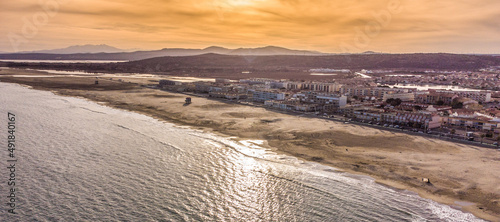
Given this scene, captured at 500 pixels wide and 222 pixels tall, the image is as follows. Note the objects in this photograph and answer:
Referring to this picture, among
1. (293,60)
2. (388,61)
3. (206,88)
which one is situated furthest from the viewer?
(293,60)

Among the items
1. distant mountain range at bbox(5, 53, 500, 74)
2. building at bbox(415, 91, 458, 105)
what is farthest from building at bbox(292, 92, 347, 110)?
distant mountain range at bbox(5, 53, 500, 74)

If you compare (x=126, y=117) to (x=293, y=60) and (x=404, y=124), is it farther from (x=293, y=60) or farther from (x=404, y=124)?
(x=293, y=60)

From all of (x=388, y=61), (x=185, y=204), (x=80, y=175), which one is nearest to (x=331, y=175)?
(x=185, y=204)

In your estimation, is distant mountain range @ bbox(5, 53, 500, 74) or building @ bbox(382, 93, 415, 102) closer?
building @ bbox(382, 93, 415, 102)

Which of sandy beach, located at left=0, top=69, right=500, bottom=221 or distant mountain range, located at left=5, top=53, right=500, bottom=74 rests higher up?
distant mountain range, located at left=5, top=53, right=500, bottom=74

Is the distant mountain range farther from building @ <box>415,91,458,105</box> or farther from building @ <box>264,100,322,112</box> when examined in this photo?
building @ <box>264,100,322,112</box>

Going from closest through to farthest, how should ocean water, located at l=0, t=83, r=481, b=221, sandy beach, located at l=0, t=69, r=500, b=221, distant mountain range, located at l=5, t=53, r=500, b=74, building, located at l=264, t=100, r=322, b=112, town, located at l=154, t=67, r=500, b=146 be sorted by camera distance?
ocean water, located at l=0, t=83, r=481, b=221, sandy beach, located at l=0, t=69, r=500, b=221, town, located at l=154, t=67, r=500, b=146, building, located at l=264, t=100, r=322, b=112, distant mountain range, located at l=5, t=53, r=500, b=74

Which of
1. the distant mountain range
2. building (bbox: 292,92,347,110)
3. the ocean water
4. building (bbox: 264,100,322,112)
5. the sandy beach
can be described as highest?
the distant mountain range

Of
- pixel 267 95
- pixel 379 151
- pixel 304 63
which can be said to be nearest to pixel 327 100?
pixel 267 95
